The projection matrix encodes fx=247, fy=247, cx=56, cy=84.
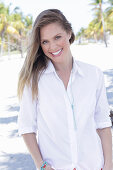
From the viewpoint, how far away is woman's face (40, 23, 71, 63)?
1.45 metres

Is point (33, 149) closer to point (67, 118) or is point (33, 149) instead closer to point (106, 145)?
point (67, 118)

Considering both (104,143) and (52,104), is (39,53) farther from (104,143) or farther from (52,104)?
(104,143)

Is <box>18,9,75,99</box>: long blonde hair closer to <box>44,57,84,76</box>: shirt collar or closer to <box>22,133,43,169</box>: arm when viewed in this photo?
<box>44,57,84,76</box>: shirt collar

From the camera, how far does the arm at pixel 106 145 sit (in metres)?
1.48

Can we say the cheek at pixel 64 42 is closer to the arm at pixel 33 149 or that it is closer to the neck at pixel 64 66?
the neck at pixel 64 66

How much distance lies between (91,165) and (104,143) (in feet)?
0.58

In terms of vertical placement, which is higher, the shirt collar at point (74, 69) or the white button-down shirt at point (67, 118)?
the shirt collar at point (74, 69)

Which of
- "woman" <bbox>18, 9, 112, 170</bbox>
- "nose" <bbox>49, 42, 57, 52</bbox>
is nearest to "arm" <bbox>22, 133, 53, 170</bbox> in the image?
"woman" <bbox>18, 9, 112, 170</bbox>

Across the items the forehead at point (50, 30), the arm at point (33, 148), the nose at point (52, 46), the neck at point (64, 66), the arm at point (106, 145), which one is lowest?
the arm at point (106, 145)

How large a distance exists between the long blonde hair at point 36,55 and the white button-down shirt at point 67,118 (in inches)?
1.5

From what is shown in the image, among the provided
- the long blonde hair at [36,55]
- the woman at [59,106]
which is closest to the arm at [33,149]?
the woman at [59,106]

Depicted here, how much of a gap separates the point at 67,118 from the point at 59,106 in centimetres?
8

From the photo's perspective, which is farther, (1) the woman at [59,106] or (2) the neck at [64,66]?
(2) the neck at [64,66]

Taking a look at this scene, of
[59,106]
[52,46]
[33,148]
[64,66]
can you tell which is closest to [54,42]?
[52,46]
